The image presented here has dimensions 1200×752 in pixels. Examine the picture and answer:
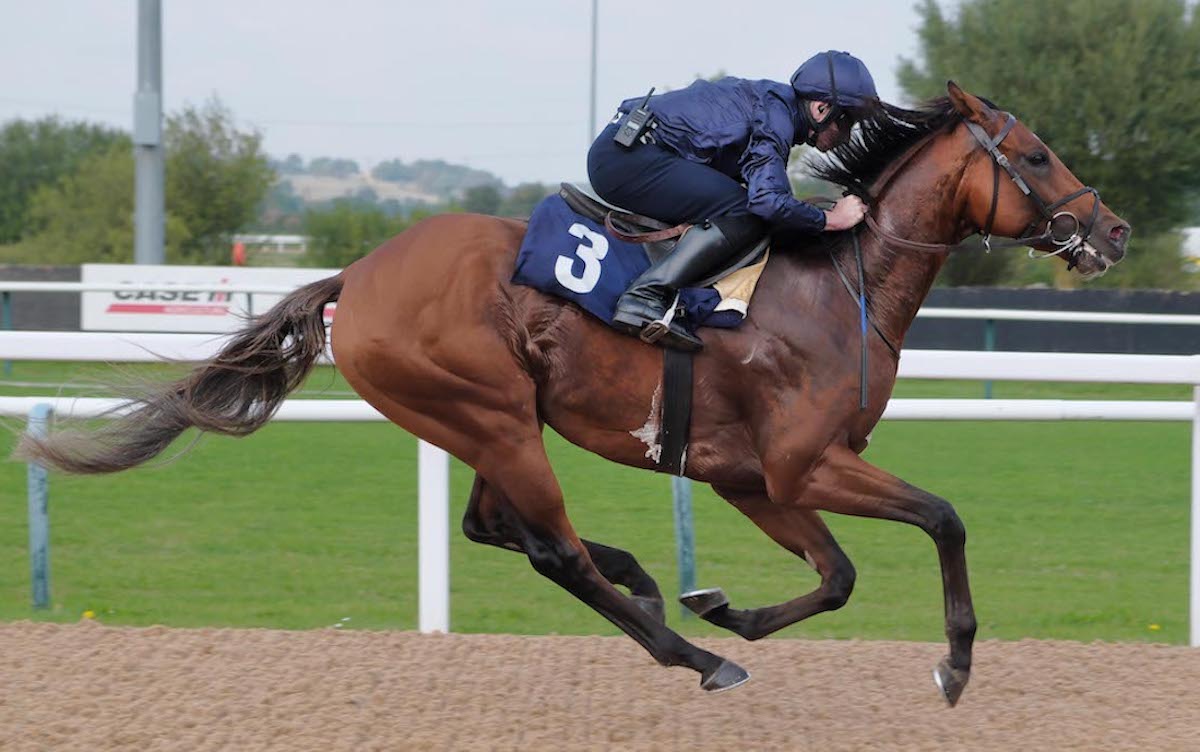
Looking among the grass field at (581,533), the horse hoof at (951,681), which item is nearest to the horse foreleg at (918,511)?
the horse hoof at (951,681)

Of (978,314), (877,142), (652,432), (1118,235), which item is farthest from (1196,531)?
(978,314)

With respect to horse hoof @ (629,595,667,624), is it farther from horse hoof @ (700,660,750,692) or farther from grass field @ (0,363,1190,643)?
grass field @ (0,363,1190,643)

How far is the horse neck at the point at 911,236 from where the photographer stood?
4.07 metres

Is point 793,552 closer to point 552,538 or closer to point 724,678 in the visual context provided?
point 724,678

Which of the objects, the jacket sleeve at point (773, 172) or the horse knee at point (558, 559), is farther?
the horse knee at point (558, 559)

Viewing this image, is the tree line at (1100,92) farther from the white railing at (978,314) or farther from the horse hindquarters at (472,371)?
the horse hindquarters at (472,371)

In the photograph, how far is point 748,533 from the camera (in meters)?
7.11

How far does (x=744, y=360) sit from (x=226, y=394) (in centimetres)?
154

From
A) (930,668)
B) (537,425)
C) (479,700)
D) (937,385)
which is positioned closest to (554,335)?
(537,425)

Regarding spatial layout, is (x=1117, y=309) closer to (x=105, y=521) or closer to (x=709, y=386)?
(x=105, y=521)

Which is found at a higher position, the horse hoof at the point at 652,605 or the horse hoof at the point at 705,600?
the horse hoof at the point at 705,600

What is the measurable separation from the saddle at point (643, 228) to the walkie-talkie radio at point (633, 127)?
19cm

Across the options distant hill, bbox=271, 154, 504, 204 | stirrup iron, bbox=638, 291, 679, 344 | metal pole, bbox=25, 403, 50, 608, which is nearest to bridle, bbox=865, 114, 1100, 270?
stirrup iron, bbox=638, 291, 679, 344

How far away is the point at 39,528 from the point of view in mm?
5289
